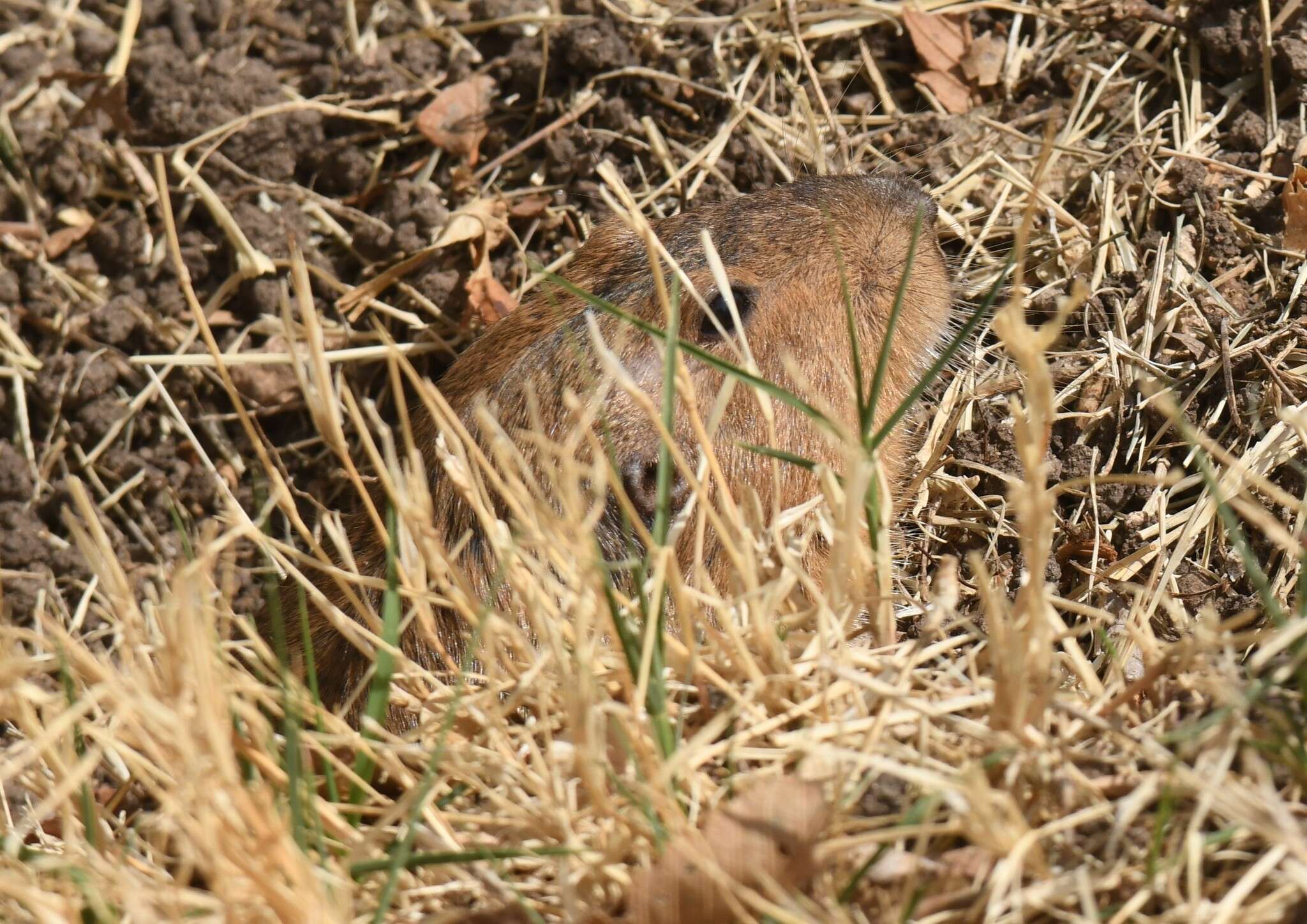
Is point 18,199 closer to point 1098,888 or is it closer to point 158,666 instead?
point 158,666

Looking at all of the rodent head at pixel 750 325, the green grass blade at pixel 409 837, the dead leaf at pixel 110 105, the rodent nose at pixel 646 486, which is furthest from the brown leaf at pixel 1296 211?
the dead leaf at pixel 110 105

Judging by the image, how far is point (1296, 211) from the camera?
3.83m

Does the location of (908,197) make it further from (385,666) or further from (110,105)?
(110,105)

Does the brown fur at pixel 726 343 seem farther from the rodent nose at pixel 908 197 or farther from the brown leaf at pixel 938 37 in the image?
the brown leaf at pixel 938 37

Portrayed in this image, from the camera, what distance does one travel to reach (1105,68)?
4332 millimetres

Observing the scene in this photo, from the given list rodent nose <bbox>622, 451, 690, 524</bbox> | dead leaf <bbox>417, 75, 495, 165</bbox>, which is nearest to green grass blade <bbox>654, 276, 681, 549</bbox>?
rodent nose <bbox>622, 451, 690, 524</bbox>

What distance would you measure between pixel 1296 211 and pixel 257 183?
3.52 meters

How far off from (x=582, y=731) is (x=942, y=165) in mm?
3046

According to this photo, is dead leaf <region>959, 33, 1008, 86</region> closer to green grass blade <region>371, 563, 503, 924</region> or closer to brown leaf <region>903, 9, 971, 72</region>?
brown leaf <region>903, 9, 971, 72</region>

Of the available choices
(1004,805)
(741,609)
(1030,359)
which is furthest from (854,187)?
(1004,805)

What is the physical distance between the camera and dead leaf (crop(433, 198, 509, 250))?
4613mm

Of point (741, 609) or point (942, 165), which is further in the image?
point (942, 165)

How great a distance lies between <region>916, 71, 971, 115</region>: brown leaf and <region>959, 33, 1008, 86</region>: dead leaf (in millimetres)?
42

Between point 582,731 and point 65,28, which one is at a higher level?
point 65,28
